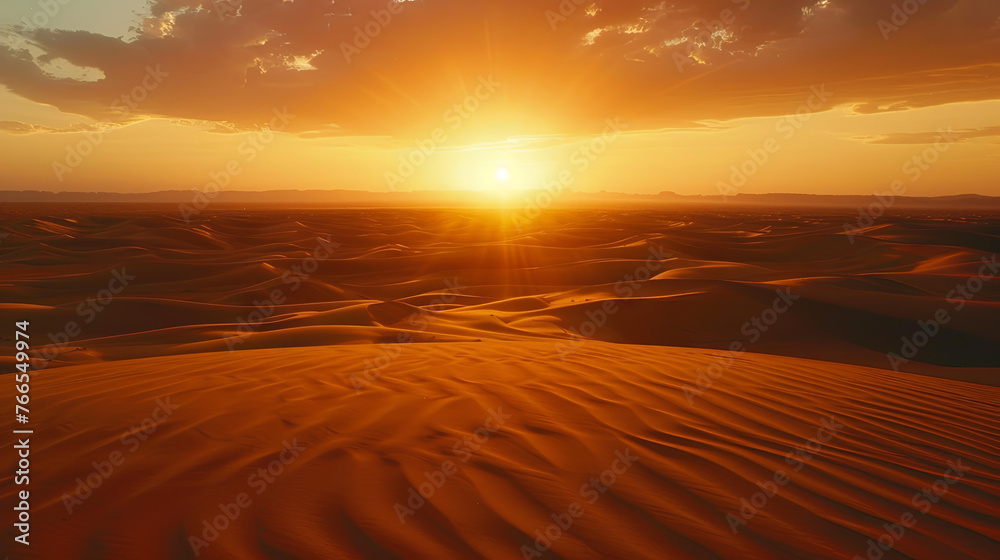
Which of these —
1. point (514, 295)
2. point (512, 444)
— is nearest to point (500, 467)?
point (512, 444)

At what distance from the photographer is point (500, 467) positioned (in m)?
2.75

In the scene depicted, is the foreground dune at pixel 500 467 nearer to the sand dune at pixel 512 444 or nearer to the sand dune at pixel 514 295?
the sand dune at pixel 512 444

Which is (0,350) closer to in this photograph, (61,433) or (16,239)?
(61,433)

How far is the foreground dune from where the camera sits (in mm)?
2146

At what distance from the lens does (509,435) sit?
A: 3.19 m

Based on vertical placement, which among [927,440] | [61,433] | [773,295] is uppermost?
[773,295]

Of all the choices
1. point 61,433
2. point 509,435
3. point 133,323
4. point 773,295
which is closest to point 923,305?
point 773,295

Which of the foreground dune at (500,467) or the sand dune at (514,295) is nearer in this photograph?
the foreground dune at (500,467)

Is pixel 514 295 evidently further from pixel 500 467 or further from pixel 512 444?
pixel 500 467

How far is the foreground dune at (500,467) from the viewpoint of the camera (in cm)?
215

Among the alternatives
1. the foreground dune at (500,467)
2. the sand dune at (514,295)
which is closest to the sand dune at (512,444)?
the foreground dune at (500,467)

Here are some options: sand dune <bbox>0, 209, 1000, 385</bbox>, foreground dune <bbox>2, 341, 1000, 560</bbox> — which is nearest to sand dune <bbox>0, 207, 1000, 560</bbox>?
foreground dune <bbox>2, 341, 1000, 560</bbox>

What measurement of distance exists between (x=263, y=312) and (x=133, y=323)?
7.18 feet

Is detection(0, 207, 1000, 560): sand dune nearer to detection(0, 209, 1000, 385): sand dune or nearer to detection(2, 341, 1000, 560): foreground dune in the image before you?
detection(2, 341, 1000, 560): foreground dune
